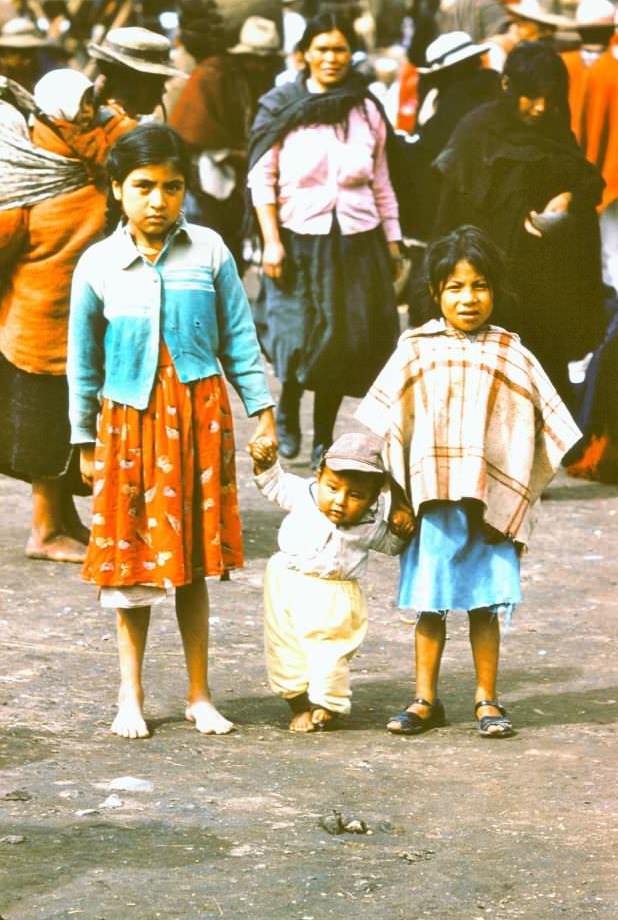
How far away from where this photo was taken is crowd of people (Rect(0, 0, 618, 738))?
21.3 feet

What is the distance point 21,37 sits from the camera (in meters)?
12.3

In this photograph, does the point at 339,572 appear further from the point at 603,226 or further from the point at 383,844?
the point at 603,226

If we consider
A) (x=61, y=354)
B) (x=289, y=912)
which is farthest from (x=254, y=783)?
(x=61, y=354)

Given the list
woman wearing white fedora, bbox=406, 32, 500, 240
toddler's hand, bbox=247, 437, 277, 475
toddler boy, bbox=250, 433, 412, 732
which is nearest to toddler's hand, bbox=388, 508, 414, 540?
toddler boy, bbox=250, 433, 412, 732

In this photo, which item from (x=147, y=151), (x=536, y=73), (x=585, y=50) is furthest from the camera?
(x=585, y=50)

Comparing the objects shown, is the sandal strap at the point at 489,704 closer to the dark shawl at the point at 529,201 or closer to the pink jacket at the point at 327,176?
the dark shawl at the point at 529,201

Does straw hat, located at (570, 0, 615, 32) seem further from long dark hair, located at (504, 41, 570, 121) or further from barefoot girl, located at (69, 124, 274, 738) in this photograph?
barefoot girl, located at (69, 124, 274, 738)

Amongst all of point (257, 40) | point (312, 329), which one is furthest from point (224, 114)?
point (312, 329)

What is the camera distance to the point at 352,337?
1059 cm

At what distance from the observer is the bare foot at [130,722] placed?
Answer: 6.58 m

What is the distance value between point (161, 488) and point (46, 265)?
2392 millimetres

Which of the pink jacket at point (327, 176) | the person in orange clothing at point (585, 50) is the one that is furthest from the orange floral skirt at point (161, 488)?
the person in orange clothing at point (585, 50)

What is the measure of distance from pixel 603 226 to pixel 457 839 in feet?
23.5

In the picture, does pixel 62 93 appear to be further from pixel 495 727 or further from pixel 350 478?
pixel 495 727
